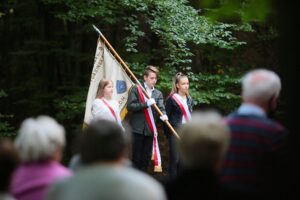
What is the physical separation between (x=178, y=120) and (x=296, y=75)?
351 inches

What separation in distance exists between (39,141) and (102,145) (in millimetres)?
903

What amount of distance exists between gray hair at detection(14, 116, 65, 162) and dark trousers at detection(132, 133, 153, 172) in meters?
7.37

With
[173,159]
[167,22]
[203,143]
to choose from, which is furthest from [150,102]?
[203,143]

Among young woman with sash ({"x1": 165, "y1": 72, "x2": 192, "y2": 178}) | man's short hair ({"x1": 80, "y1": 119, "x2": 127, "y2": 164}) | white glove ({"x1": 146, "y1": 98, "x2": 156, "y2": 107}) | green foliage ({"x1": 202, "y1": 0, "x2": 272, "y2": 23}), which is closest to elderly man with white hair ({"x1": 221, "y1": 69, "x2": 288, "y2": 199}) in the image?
green foliage ({"x1": 202, "y1": 0, "x2": 272, "y2": 23})

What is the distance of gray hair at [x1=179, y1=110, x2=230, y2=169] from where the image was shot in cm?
382

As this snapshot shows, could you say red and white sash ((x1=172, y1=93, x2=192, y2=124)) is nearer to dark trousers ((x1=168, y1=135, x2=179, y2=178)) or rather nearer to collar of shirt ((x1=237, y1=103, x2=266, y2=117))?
dark trousers ((x1=168, y1=135, x2=179, y2=178))

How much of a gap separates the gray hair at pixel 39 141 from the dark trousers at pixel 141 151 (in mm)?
7371

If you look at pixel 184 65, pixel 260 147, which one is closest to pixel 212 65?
pixel 184 65

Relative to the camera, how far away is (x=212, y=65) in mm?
18938

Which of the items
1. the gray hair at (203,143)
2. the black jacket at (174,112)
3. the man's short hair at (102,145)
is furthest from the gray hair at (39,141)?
the black jacket at (174,112)

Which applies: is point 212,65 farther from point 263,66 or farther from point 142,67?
point 142,67

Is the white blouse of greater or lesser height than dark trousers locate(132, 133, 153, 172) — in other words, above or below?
above

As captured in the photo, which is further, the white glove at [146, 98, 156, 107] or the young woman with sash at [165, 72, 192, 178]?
the young woman with sash at [165, 72, 192, 178]

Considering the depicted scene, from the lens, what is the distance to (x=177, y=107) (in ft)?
39.8
